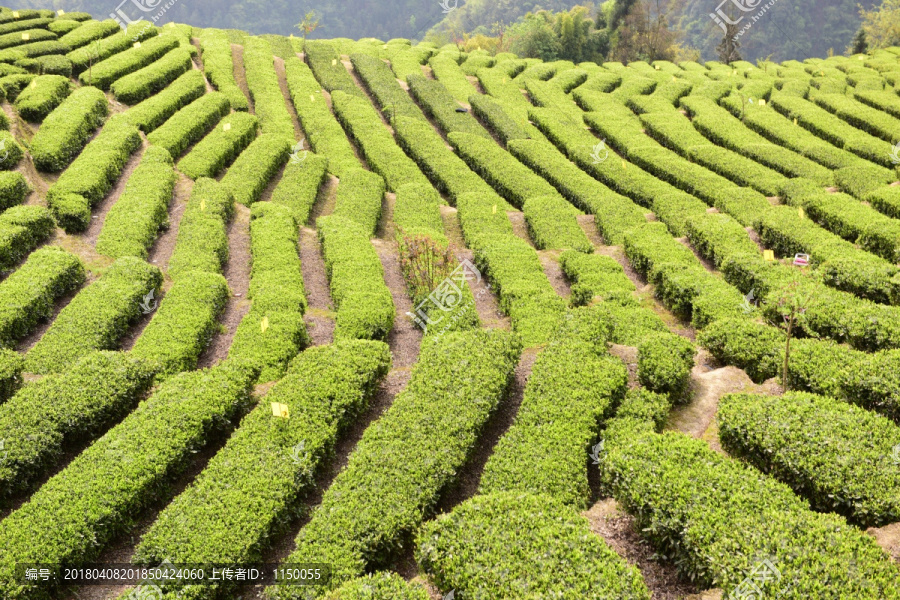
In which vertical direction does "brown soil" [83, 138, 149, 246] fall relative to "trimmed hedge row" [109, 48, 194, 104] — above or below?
below

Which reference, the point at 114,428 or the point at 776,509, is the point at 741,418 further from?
the point at 114,428

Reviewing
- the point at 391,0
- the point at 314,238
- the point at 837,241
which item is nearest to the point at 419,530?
the point at 314,238

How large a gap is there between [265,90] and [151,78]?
5070 mm

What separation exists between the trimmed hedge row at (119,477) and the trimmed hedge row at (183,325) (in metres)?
1.39

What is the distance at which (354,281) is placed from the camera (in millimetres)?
15203

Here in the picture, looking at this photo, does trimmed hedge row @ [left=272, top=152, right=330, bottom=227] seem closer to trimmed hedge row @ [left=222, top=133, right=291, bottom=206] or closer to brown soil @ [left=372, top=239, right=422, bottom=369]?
trimmed hedge row @ [left=222, top=133, right=291, bottom=206]

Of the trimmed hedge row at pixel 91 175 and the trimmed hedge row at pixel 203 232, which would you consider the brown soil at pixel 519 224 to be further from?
the trimmed hedge row at pixel 91 175

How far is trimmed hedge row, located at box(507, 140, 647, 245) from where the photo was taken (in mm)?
19906

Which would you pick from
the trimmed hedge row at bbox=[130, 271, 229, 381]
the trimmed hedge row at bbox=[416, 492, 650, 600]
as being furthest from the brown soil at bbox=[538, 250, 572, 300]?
the trimmed hedge row at bbox=[416, 492, 650, 600]

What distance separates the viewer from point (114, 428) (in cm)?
984

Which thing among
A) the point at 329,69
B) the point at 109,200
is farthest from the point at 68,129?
the point at 329,69

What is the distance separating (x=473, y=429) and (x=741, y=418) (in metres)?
4.08

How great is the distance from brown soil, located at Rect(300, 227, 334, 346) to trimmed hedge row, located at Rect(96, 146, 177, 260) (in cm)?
416

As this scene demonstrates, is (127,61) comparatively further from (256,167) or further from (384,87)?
(256,167)
